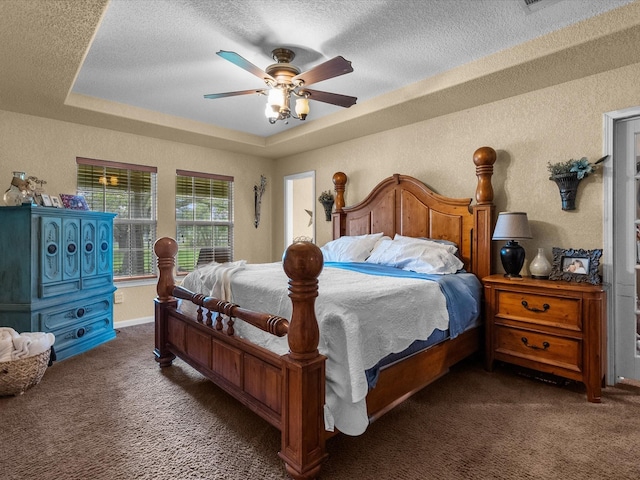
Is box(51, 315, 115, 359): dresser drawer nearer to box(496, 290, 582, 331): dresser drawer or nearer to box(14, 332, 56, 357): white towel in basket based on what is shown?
box(14, 332, 56, 357): white towel in basket

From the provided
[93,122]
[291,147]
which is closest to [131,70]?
[93,122]

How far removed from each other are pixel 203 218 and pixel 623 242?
187 inches

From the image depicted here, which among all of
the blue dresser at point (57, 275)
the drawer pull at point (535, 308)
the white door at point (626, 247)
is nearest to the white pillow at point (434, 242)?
the drawer pull at point (535, 308)

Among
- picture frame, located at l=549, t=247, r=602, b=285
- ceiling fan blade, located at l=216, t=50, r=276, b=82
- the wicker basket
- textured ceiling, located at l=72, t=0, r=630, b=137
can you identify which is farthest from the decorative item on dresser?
the wicker basket

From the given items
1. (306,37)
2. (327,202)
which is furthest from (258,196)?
(306,37)

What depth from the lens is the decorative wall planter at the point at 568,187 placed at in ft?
9.14

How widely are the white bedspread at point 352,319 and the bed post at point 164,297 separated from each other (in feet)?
1.52

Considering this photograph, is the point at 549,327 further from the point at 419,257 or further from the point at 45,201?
the point at 45,201

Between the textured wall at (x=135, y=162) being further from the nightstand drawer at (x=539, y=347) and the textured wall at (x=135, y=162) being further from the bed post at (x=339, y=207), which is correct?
the nightstand drawer at (x=539, y=347)

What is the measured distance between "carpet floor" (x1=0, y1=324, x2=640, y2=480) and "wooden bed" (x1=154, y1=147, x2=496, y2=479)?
0.57 feet

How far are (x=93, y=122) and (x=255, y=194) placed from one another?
7.75ft

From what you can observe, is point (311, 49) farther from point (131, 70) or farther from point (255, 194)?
point (255, 194)

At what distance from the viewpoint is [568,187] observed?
2809mm

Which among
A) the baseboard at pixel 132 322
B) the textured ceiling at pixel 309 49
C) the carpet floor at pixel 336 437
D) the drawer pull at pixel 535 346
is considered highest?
the textured ceiling at pixel 309 49
